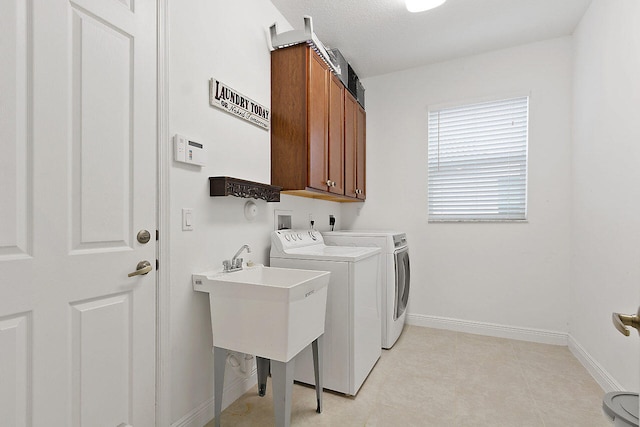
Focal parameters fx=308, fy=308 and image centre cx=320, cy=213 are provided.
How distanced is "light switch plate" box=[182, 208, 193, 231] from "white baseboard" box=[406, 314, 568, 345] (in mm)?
2576

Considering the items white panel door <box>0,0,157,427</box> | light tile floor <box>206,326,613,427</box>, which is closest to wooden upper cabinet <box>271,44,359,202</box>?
white panel door <box>0,0,157,427</box>

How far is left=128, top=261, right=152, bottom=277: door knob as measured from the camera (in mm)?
1321

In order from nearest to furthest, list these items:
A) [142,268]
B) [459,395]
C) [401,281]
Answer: [142,268]
[459,395]
[401,281]

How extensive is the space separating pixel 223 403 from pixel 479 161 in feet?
9.77

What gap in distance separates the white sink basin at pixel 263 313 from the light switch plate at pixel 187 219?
0.26 meters

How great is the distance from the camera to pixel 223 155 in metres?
1.84

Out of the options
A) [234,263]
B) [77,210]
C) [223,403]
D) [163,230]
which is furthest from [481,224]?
[77,210]

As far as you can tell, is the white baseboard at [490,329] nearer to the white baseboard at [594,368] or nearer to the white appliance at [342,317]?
the white baseboard at [594,368]

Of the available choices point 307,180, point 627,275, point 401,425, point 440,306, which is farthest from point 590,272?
point 307,180

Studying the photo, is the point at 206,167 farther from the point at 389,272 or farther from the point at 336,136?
the point at 389,272

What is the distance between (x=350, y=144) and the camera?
3.06 meters

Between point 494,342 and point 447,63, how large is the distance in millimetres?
2767

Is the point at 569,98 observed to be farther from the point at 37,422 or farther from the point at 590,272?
the point at 37,422

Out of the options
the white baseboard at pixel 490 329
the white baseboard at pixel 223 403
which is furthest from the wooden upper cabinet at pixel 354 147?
the white baseboard at pixel 223 403
